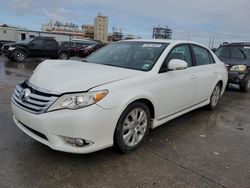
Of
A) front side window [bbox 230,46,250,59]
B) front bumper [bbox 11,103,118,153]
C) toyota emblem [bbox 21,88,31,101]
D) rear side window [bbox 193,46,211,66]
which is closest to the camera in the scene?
front bumper [bbox 11,103,118,153]

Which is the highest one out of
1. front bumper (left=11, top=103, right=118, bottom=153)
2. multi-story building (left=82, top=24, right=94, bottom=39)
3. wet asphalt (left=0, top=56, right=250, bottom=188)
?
multi-story building (left=82, top=24, right=94, bottom=39)

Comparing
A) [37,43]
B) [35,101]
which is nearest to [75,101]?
[35,101]

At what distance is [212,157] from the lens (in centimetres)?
326

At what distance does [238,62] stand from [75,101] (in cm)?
709

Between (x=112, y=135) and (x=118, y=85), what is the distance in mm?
610

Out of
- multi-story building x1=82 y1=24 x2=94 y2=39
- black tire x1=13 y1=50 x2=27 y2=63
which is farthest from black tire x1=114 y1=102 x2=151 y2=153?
multi-story building x1=82 y1=24 x2=94 y2=39

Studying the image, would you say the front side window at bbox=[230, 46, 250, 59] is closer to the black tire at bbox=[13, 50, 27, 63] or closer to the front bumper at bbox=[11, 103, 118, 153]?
the front bumper at bbox=[11, 103, 118, 153]

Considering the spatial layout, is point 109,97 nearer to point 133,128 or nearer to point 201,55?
point 133,128

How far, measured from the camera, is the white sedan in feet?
8.72

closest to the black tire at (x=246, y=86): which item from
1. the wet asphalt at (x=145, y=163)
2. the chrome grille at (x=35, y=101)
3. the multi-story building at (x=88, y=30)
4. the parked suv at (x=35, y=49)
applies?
the wet asphalt at (x=145, y=163)

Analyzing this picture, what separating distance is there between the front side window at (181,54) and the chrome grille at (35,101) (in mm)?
1952

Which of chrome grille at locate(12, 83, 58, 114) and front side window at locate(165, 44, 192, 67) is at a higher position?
front side window at locate(165, 44, 192, 67)

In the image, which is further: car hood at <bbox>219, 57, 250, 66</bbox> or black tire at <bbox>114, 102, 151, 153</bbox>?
car hood at <bbox>219, 57, 250, 66</bbox>

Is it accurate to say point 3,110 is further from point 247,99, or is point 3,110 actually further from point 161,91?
point 247,99
